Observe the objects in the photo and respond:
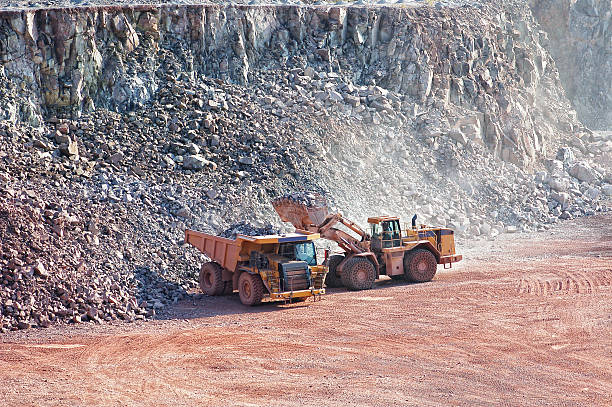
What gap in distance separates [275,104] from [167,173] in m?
6.07

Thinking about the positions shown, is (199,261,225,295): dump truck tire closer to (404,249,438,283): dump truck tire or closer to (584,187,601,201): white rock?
(404,249,438,283): dump truck tire

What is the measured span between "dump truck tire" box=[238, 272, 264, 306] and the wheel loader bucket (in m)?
3.16

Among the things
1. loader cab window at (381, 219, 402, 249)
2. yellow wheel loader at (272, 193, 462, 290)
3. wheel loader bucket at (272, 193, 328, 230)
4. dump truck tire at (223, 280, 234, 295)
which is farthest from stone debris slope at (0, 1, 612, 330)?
loader cab window at (381, 219, 402, 249)

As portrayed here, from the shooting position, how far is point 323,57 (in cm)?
3114

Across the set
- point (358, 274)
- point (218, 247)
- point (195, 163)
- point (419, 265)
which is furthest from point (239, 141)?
point (419, 265)

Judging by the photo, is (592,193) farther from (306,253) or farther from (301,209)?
(306,253)

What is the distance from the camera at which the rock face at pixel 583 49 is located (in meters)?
48.3

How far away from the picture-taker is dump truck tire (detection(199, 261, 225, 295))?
64.8 feet

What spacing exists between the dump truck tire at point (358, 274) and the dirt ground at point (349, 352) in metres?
0.39

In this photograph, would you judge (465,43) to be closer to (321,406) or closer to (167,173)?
(167,173)

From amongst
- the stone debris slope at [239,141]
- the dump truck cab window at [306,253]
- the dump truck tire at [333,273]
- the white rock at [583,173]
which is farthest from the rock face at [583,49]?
the dump truck cab window at [306,253]

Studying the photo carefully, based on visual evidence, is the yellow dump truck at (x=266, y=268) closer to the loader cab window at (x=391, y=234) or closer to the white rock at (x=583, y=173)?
the loader cab window at (x=391, y=234)

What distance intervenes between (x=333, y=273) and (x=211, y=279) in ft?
11.6

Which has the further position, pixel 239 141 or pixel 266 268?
pixel 239 141
